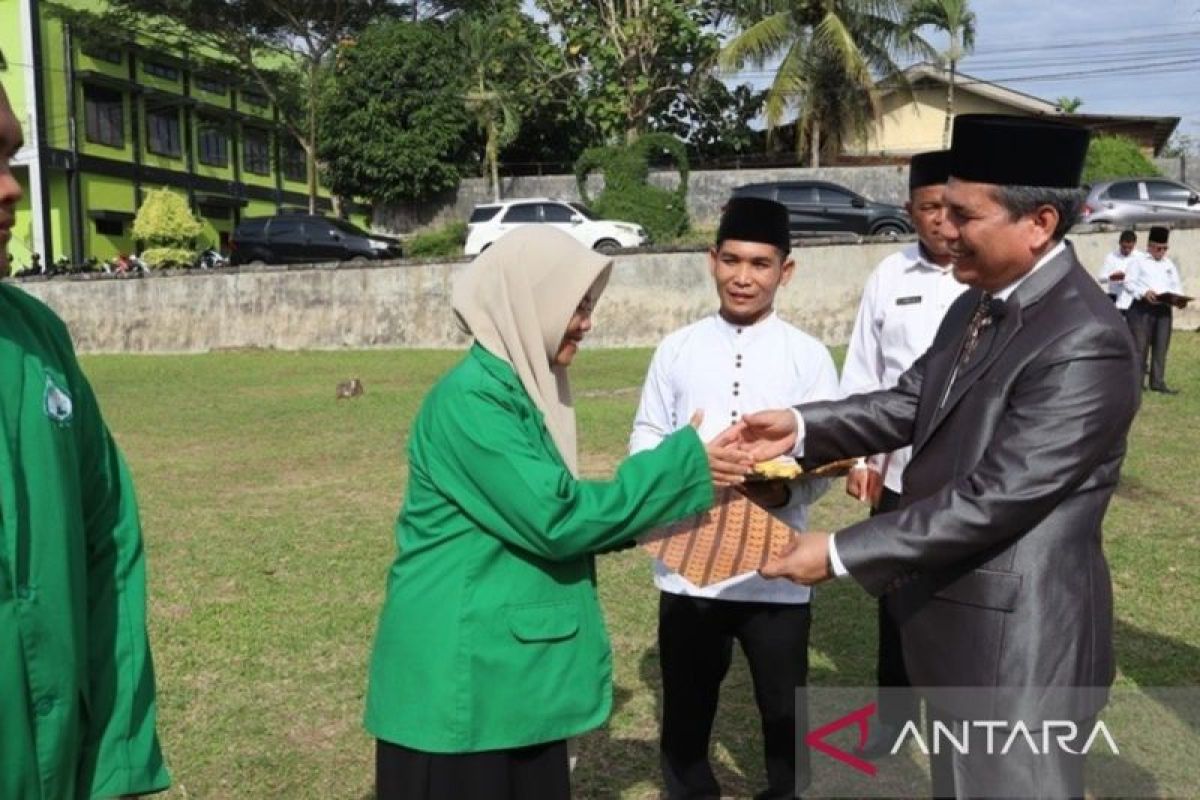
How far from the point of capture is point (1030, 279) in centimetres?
216

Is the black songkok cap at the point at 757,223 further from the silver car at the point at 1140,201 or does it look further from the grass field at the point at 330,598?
the silver car at the point at 1140,201

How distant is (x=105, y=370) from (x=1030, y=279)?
1813 cm

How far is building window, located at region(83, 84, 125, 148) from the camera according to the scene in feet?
109

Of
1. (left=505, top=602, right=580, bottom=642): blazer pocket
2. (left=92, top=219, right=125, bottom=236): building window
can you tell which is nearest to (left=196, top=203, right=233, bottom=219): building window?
(left=92, top=219, right=125, bottom=236): building window

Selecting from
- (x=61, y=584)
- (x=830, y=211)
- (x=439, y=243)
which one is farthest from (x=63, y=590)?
(x=439, y=243)

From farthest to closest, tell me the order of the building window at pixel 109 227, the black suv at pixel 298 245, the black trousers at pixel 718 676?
1. the building window at pixel 109 227
2. the black suv at pixel 298 245
3. the black trousers at pixel 718 676

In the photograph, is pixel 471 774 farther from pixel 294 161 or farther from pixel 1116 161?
pixel 294 161

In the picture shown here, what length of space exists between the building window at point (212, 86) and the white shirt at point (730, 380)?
39013 millimetres

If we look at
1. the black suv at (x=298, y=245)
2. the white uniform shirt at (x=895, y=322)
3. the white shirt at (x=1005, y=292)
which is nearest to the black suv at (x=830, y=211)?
the black suv at (x=298, y=245)

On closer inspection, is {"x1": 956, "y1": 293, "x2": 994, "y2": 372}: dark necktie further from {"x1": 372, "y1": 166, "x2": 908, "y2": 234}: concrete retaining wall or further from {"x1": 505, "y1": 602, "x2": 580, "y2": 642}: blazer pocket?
{"x1": 372, "y1": 166, "x2": 908, "y2": 234}: concrete retaining wall

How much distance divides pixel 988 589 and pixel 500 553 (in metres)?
1.00

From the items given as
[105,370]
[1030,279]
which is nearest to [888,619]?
[1030,279]

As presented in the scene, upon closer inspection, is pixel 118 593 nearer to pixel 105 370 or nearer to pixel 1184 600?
pixel 1184 600

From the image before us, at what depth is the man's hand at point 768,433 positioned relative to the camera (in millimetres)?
2779
